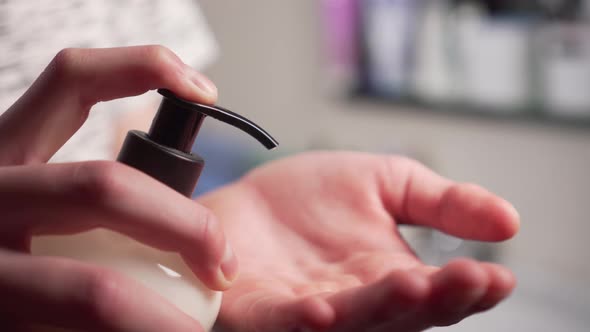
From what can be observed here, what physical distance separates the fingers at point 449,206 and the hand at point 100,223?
143 millimetres

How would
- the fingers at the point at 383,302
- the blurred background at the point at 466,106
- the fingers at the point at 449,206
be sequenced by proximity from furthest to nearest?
the blurred background at the point at 466,106, the fingers at the point at 449,206, the fingers at the point at 383,302

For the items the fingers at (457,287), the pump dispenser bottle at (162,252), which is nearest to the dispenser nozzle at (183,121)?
the pump dispenser bottle at (162,252)

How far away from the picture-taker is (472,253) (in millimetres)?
1116

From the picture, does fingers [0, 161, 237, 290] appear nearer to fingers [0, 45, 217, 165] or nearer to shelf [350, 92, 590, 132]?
fingers [0, 45, 217, 165]

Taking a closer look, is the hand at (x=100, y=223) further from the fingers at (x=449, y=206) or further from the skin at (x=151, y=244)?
the fingers at (x=449, y=206)

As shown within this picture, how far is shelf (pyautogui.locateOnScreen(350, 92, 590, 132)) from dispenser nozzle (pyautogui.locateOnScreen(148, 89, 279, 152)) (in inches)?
34.6

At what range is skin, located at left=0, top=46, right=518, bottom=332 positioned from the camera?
0.24 m

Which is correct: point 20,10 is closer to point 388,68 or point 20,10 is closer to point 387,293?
point 387,293

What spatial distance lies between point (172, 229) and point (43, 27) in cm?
25

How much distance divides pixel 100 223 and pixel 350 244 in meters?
0.18

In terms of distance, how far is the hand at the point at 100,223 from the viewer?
24 centimetres

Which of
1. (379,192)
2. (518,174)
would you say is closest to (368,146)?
(518,174)

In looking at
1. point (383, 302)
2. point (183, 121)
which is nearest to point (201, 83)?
point (183, 121)

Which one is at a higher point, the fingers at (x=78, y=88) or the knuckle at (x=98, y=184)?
the fingers at (x=78, y=88)
